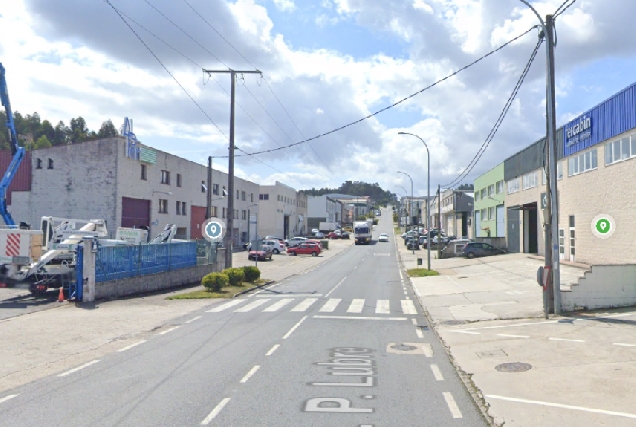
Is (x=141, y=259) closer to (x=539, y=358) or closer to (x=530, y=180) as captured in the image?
(x=539, y=358)

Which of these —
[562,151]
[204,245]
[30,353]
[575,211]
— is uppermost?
[562,151]

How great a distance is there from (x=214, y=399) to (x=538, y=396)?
4.71 metres

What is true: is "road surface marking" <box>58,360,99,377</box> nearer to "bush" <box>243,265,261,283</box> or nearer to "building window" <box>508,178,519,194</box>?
"bush" <box>243,265,261,283</box>

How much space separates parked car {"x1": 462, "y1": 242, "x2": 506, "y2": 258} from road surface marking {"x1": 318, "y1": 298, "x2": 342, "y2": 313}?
29.7 m

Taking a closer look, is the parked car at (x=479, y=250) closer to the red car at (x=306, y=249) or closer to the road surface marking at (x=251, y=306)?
the red car at (x=306, y=249)

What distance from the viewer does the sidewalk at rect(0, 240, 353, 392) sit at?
1099cm

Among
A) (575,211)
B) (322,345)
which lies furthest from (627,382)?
(575,211)

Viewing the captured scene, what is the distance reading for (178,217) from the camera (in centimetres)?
5466

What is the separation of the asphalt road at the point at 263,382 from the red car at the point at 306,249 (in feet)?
153

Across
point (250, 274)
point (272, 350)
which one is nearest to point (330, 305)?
point (272, 350)

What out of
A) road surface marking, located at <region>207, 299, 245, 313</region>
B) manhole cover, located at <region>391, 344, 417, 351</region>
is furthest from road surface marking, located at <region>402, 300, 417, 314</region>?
manhole cover, located at <region>391, 344, 417, 351</region>

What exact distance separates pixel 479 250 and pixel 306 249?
20.6m

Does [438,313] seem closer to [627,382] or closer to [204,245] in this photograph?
[627,382]

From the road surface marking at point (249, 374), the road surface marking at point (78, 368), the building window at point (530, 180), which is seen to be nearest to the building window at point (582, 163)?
the building window at point (530, 180)
